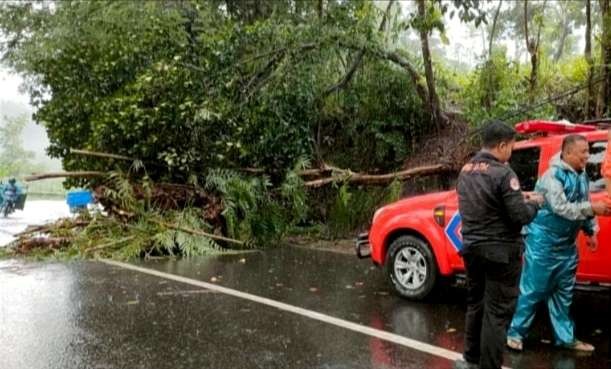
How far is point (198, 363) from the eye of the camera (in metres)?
4.59

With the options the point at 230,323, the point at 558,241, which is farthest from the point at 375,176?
the point at 558,241

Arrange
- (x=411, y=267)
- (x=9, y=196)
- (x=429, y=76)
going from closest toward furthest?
1. (x=411, y=267)
2. (x=429, y=76)
3. (x=9, y=196)

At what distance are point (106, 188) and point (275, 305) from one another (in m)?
5.37

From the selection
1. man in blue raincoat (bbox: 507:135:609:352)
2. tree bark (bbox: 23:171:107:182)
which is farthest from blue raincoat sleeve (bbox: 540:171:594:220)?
tree bark (bbox: 23:171:107:182)

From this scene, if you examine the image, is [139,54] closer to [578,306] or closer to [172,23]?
[172,23]

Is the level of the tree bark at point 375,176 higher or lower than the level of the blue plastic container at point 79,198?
higher

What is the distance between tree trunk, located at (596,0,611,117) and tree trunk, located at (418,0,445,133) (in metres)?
3.00

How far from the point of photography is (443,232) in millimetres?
6086

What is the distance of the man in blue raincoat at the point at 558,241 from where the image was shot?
4.35 metres

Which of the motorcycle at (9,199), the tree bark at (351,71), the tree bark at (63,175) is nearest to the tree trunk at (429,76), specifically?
the tree bark at (351,71)

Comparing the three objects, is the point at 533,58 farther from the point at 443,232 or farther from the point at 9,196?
the point at 9,196

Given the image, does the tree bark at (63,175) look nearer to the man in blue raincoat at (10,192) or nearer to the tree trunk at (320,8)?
the tree trunk at (320,8)

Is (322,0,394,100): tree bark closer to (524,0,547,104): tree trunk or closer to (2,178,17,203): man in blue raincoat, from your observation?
(524,0,547,104): tree trunk

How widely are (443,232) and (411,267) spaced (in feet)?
2.12
